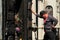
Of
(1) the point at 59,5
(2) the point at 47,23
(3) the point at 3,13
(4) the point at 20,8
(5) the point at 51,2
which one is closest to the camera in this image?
(3) the point at 3,13

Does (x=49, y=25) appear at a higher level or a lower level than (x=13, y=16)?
lower

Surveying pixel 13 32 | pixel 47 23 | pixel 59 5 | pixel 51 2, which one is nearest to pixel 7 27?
pixel 13 32

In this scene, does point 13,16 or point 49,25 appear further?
point 49,25

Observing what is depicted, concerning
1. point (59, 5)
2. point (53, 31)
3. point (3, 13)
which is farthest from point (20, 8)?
point (59, 5)

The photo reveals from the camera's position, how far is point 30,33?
745 centimetres

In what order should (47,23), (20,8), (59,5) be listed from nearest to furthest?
(20,8) → (47,23) → (59,5)

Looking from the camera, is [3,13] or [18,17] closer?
[3,13]

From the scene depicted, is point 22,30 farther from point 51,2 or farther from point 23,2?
point 51,2

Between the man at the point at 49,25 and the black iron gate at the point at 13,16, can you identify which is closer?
the black iron gate at the point at 13,16

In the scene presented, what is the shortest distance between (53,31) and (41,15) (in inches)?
22.5

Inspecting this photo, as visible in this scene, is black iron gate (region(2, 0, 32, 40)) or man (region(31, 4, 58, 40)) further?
man (region(31, 4, 58, 40))

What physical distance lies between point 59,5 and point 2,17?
915 cm

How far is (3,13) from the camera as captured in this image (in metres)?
6.39

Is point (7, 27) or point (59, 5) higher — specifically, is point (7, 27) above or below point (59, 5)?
below
